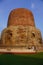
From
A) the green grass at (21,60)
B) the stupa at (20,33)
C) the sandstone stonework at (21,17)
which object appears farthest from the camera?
the sandstone stonework at (21,17)

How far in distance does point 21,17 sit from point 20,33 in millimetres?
3182

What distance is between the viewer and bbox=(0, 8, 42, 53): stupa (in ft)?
71.6

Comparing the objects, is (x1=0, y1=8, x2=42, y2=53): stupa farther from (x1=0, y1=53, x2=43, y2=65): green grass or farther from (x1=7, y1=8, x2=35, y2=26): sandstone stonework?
(x1=0, y1=53, x2=43, y2=65): green grass

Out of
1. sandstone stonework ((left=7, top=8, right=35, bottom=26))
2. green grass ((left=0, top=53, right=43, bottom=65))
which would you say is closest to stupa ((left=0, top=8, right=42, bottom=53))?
sandstone stonework ((left=7, top=8, right=35, bottom=26))

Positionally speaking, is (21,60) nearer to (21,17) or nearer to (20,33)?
(20,33)

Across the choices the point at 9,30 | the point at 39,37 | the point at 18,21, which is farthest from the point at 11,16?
the point at 39,37

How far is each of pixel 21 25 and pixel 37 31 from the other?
2.39 meters

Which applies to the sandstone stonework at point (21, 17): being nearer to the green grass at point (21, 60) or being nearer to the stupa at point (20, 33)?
the stupa at point (20, 33)

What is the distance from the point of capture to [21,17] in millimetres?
24594

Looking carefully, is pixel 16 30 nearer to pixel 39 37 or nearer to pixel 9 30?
pixel 9 30

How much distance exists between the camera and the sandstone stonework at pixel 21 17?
2442 cm

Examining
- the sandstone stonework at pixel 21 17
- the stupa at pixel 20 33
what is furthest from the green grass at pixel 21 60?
the sandstone stonework at pixel 21 17

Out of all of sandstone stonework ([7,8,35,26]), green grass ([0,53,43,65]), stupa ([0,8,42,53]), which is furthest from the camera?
sandstone stonework ([7,8,35,26])

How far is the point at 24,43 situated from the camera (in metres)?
21.9
